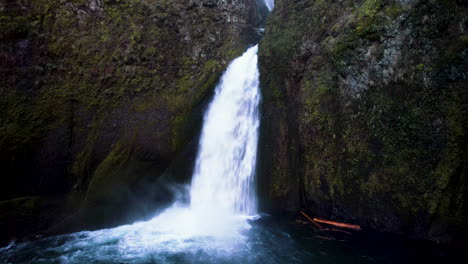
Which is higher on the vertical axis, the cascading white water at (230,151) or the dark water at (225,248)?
the cascading white water at (230,151)

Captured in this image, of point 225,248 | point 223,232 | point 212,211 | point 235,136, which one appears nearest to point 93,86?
point 235,136

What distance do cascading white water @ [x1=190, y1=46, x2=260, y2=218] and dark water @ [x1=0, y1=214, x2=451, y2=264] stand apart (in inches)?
57.0

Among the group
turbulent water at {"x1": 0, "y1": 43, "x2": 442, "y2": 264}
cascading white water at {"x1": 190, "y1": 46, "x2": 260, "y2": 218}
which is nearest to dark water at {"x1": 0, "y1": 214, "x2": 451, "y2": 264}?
Answer: turbulent water at {"x1": 0, "y1": 43, "x2": 442, "y2": 264}

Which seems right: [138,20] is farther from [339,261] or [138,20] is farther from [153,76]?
[339,261]

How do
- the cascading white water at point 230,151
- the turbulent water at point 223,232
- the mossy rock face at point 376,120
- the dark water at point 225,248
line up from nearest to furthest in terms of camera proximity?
1. the mossy rock face at point 376,120
2. the dark water at point 225,248
3. the turbulent water at point 223,232
4. the cascading white water at point 230,151

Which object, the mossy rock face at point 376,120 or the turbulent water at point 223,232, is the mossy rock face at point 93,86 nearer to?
the turbulent water at point 223,232

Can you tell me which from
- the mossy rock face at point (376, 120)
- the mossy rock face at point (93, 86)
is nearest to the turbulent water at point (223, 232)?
the mossy rock face at point (376, 120)

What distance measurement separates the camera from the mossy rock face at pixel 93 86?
773 centimetres

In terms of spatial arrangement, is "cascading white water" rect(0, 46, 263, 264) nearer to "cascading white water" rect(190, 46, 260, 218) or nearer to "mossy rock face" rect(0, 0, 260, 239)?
"cascading white water" rect(190, 46, 260, 218)

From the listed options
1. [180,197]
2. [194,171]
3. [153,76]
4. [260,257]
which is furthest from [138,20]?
[260,257]

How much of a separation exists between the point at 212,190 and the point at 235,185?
80 cm

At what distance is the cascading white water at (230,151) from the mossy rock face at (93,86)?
71 cm

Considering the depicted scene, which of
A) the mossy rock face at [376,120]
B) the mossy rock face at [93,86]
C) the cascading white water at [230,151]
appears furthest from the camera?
the cascading white water at [230,151]

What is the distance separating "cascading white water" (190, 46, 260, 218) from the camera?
28.0 ft
